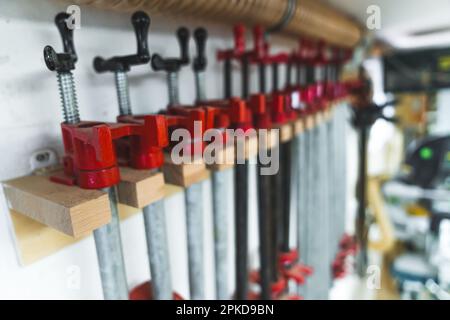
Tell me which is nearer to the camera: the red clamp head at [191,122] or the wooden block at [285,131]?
the red clamp head at [191,122]

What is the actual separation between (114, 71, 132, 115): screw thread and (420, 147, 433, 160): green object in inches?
83.0

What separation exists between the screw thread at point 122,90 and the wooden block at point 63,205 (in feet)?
0.49

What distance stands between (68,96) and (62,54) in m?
0.05

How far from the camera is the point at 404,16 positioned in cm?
119

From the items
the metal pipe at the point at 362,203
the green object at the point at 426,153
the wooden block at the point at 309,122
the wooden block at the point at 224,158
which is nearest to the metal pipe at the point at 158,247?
the wooden block at the point at 224,158

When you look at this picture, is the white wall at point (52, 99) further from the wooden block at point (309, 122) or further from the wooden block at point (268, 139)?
the wooden block at point (309, 122)

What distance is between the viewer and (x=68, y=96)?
0.36 metres

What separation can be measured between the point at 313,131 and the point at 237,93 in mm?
320

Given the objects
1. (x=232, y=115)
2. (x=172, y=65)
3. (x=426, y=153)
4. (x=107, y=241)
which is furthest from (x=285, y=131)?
(x=426, y=153)

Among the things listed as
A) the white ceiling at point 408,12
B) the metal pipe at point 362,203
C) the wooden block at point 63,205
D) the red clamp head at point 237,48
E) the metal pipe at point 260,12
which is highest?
the white ceiling at point 408,12

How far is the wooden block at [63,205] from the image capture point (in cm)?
30

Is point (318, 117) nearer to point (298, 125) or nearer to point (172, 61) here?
point (298, 125)

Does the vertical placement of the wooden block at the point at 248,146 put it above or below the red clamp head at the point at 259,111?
below
